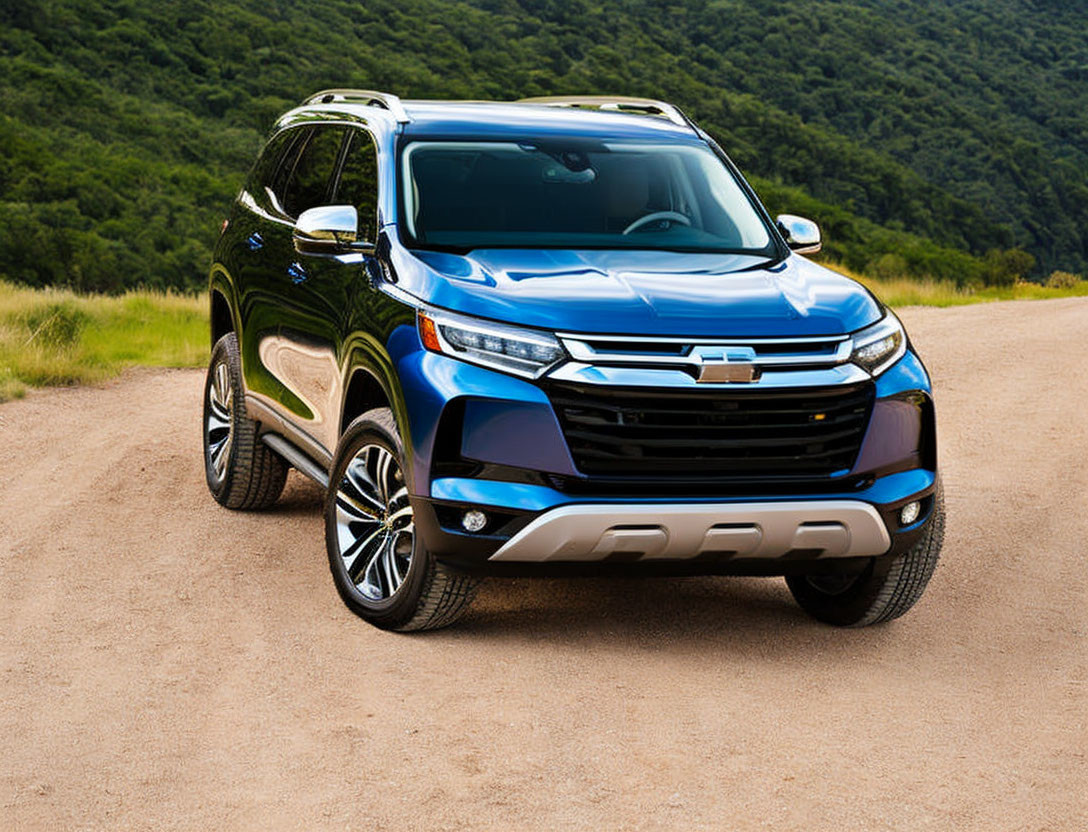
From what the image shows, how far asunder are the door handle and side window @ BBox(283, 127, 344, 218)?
30cm

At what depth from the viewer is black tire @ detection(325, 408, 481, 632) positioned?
5.37 m

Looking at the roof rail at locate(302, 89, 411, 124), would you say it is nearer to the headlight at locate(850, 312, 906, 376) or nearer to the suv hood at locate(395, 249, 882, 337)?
the suv hood at locate(395, 249, 882, 337)

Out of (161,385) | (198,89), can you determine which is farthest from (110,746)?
(198,89)

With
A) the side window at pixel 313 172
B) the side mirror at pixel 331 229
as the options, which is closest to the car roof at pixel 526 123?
the side window at pixel 313 172

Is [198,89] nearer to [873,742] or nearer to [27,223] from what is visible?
[27,223]

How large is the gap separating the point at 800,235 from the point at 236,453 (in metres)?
2.91

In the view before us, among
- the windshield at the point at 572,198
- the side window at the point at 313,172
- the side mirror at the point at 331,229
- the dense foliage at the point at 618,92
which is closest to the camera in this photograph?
the side mirror at the point at 331,229

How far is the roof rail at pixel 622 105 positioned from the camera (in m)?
7.25

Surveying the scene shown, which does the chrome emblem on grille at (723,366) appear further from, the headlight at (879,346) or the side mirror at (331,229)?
the side mirror at (331,229)

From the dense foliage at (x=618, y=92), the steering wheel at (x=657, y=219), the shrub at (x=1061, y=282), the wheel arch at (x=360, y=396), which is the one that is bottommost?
the dense foliage at (x=618, y=92)

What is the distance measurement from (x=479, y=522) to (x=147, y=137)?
48.8m

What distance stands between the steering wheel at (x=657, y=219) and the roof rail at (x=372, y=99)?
1016 millimetres

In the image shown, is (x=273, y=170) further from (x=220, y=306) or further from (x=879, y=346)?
(x=879, y=346)

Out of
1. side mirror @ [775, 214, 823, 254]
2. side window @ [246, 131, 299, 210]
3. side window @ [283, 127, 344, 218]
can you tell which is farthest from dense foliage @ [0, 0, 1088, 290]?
side window @ [283, 127, 344, 218]
